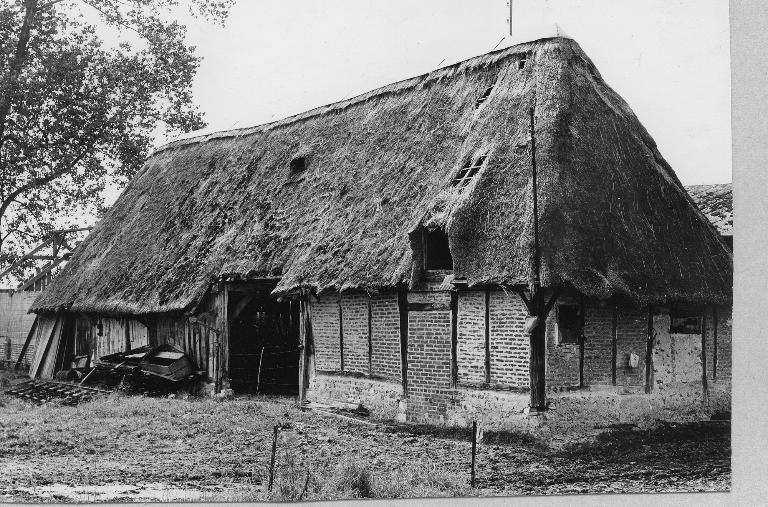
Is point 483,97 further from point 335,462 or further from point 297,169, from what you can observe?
point 335,462

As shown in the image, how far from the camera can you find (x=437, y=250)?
1151 cm

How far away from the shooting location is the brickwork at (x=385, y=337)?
459 inches

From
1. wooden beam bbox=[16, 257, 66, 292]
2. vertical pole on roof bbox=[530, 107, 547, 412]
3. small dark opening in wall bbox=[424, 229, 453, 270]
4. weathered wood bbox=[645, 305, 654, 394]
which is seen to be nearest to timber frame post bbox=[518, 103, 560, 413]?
vertical pole on roof bbox=[530, 107, 547, 412]

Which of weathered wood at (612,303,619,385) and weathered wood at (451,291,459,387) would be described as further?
weathered wood at (451,291,459,387)

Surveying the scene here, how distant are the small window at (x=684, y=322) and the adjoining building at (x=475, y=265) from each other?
19mm

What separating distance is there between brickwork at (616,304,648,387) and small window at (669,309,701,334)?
52cm

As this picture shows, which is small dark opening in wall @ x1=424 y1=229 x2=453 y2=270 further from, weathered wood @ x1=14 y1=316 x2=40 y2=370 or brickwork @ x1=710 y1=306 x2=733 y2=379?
weathered wood @ x1=14 y1=316 x2=40 y2=370

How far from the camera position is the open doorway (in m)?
14.8

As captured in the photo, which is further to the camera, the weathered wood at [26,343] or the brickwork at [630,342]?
the weathered wood at [26,343]

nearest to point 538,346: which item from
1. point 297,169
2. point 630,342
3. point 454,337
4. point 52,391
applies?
point 454,337

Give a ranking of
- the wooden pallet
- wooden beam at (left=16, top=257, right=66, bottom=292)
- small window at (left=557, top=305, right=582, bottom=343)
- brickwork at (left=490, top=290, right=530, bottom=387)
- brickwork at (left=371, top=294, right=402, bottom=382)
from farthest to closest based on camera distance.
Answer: wooden beam at (left=16, top=257, right=66, bottom=292) < the wooden pallet < brickwork at (left=371, top=294, right=402, bottom=382) < small window at (left=557, top=305, right=582, bottom=343) < brickwork at (left=490, top=290, right=530, bottom=387)

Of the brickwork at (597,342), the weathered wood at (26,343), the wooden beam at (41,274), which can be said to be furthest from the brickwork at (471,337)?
the weathered wood at (26,343)

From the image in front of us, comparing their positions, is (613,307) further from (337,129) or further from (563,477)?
(337,129)

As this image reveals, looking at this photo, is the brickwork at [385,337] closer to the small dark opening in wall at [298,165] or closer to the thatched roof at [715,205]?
the small dark opening in wall at [298,165]
